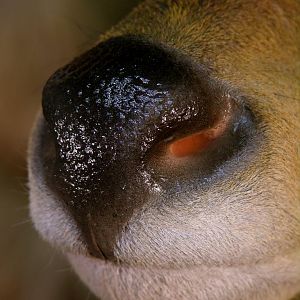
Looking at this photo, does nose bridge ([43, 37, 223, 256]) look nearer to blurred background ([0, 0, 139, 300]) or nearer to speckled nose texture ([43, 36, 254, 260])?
speckled nose texture ([43, 36, 254, 260])

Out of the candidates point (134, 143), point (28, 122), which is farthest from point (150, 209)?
point (28, 122)

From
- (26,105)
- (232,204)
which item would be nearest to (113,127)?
(232,204)

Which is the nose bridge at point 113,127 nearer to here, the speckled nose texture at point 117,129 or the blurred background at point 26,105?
the speckled nose texture at point 117,129

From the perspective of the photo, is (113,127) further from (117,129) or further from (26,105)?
(26,105)

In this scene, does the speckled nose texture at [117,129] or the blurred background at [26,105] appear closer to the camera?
the speckled nose texture at [117,129]

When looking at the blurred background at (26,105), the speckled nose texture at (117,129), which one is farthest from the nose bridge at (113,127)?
the blurred background at (26,105)

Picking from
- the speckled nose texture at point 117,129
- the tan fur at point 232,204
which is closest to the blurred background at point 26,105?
the tan fur at point 232,204
